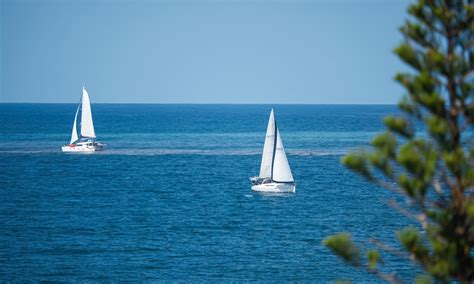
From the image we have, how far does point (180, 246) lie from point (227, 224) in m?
8.04

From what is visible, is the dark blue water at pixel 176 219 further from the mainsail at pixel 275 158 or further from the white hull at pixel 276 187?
the mainsail at pixel 275 158

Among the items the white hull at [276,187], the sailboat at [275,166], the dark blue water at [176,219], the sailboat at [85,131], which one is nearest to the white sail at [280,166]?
the sailboat at [275,166]

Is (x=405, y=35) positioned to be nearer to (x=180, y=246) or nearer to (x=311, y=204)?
(x=180, y=246)

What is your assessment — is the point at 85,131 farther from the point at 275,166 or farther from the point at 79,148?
the point at 275,166

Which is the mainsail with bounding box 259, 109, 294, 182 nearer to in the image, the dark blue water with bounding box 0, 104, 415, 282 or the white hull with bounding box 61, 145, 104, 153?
the dark blue water with bounding box 0, 104, 415, 282

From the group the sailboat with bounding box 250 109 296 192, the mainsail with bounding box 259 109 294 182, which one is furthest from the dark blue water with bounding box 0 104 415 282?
the mainsail with bounding box 259 109 294 182

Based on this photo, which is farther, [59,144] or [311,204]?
[59,144]

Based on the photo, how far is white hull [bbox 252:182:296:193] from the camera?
234 ft

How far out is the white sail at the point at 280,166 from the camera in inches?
2756

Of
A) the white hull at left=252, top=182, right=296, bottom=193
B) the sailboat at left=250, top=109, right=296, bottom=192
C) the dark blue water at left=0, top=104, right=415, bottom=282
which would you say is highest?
the sailboat at left=250, top=109, right=296, bottom=192

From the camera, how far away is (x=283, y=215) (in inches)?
2355

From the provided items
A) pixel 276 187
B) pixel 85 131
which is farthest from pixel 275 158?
pixel 85 131

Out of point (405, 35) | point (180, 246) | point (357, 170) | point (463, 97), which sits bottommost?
point (180, 246)

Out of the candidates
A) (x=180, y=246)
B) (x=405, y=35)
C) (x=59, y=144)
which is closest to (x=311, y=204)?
(x=180, y=246)
